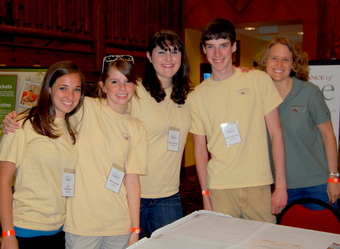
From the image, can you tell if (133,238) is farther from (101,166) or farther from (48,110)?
(48,110)

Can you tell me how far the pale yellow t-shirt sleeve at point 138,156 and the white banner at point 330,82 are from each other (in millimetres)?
2375

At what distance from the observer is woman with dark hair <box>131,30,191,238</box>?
2121mm

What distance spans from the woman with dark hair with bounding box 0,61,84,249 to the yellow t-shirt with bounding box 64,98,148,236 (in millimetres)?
69

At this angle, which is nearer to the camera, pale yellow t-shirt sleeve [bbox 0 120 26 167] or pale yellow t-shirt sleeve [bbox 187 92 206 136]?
pale yellow t-shirt sleeve [bbox 0 120 26 167]

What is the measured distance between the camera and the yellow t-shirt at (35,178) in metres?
1.71

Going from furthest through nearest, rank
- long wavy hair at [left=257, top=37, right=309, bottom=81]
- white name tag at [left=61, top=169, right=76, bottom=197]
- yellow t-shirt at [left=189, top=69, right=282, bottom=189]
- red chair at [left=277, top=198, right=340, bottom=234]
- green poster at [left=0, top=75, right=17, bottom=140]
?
green poster at [left=0, top=75, right=17, bottom=140]
long wavy hair at [left=257, top=37, right=309, bottom=81]
yellow t-shirt at [left=189, top=69, right=282, bottom=189]
red chair at [left=277, top=198, right=340, bottom=234]
white name tag at [left=61, top=169, right=76, bottom=197]

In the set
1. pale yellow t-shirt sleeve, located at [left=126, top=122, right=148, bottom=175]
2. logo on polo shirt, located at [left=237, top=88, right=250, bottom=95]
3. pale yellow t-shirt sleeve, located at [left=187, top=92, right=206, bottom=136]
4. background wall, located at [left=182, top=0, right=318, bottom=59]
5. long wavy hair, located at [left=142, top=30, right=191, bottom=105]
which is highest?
background wall, located at [left=182, top=0, right=318, bottom=59]

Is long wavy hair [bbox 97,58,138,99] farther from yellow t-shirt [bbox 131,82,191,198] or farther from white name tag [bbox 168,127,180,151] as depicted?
white name tag [bbox 168,127,180,151]

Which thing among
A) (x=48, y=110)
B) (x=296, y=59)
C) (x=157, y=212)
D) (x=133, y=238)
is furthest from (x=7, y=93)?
(x=296, y=59)

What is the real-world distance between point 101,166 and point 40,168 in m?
0.32

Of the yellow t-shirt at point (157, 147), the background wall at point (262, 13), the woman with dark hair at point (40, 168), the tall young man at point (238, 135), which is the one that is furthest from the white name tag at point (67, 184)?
the background wall at point (262, 13)

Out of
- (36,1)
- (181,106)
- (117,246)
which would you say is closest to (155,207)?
(117,246)

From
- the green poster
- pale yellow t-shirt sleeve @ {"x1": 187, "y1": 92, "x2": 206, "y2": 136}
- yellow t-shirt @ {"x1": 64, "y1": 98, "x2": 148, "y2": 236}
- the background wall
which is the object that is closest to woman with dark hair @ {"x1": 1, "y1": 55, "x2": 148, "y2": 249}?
yellow t-shirt @ {"x1": 64, "y1": 98, "x2": 148, "y2": 236}

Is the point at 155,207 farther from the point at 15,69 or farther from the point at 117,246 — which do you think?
the point at 15,69
